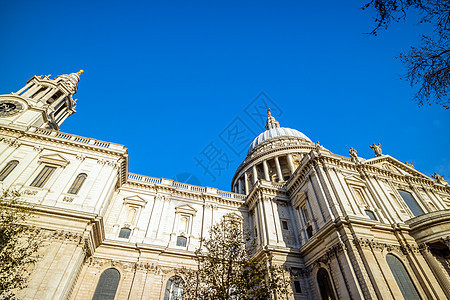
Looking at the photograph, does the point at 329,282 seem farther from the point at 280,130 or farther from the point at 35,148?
the point at 280,130

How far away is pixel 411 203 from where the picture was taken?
2408cm

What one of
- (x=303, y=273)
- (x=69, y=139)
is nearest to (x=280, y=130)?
(x=303, y=273)

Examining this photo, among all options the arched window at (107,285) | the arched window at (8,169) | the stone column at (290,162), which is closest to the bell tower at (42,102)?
the arched window at (8,169)

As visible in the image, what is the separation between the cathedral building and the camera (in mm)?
16359

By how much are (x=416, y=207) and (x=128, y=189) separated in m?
30.8

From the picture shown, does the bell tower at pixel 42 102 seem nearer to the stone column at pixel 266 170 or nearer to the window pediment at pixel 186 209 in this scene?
the window pediment at pixel 186 209

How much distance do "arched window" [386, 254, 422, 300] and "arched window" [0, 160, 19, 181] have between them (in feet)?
104

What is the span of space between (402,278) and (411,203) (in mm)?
10702

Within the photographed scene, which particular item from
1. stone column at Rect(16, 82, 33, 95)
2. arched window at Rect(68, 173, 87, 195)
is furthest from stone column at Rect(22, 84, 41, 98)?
→ arched window at Rect(68, 173, 87, 195)

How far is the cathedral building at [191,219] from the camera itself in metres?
16.4

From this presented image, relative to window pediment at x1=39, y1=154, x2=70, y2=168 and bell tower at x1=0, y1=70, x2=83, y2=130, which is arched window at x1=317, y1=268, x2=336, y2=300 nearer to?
window pediment at x1=39, y1=154, x2=70, y2=168

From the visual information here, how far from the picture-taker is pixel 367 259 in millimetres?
15859

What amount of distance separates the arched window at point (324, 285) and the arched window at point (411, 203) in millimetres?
12426

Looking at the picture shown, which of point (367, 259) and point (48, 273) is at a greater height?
point (367, 259)
